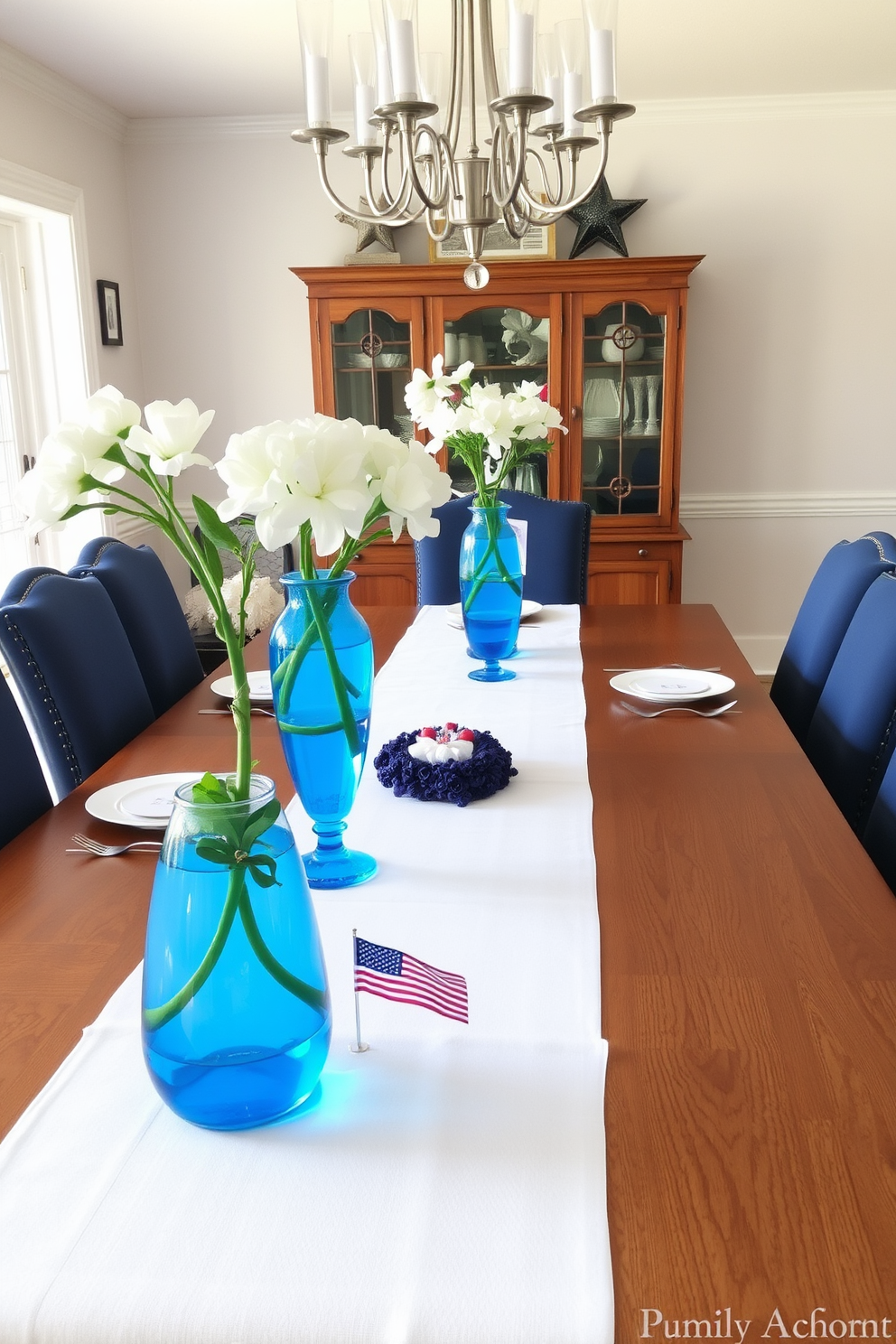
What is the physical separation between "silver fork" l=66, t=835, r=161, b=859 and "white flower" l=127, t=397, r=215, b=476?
2.01 ft

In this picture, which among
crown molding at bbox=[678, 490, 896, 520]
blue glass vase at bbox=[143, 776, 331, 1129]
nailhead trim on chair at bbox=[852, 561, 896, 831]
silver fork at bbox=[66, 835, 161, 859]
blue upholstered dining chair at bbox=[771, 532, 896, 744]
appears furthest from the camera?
crown molding at bbox=[678, 490, 896, 520]

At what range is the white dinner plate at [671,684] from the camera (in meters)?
1.79

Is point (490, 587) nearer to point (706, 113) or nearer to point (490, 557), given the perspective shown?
point (490, 557)

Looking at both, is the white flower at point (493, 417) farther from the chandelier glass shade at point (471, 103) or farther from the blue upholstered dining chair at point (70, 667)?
the blue upholstered dining chair at point (70, 667)

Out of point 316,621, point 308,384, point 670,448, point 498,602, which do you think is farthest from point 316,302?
point 316,621

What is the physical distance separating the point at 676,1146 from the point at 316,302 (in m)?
3.67

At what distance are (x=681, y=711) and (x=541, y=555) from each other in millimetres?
1168

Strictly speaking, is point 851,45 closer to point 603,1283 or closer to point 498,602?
point 498,602

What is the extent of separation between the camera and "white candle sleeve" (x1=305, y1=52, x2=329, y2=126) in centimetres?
176

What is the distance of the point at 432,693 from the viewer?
1.89 meters

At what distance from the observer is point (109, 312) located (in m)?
4.11

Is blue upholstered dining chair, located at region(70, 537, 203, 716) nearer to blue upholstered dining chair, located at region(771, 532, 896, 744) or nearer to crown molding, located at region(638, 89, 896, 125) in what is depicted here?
blue upholstered dining chair, located at region(771, 532, 896, 744)

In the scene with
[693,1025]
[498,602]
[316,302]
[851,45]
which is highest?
[851,45]

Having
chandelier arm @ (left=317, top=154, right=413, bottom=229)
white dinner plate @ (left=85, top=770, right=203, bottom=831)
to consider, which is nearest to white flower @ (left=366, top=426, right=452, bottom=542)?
white dinner plate @ (left=85, top=770, right=203, bottom=831)
